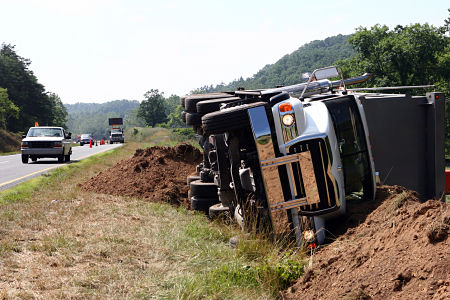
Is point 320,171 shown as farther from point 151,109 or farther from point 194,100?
point 151,109

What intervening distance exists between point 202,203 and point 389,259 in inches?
201

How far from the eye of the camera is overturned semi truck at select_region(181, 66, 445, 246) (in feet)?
20.2

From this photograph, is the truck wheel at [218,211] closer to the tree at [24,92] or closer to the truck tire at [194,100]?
the truck tire at [194,100]

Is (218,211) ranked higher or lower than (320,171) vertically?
lower

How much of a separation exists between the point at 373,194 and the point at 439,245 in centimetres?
287

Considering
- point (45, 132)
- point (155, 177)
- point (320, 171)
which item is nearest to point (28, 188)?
point (155, 177)

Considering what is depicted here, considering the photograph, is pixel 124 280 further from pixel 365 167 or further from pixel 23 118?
pixel 23 118

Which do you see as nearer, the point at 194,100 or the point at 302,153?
the point at 302,153

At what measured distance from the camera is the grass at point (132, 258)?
4.97 meters

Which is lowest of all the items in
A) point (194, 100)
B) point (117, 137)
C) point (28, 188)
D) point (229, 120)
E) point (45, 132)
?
point (117, 137)

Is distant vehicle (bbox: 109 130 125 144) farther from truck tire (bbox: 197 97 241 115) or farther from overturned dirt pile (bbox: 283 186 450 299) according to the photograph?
overturned dirt pile (bbox: 283 186 450 299)

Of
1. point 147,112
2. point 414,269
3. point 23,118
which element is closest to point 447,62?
point 414,269

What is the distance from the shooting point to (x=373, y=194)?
7004 mm

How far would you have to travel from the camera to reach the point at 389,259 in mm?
4434
